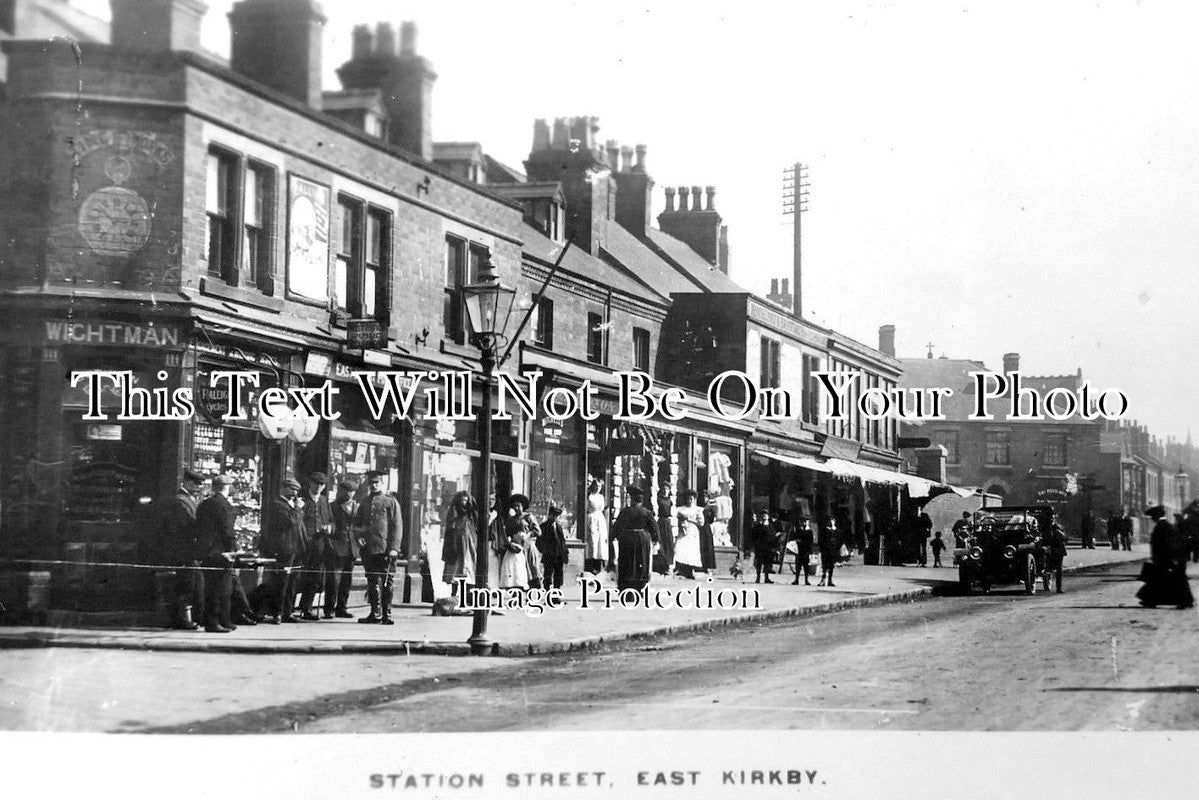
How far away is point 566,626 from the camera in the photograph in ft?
24.8

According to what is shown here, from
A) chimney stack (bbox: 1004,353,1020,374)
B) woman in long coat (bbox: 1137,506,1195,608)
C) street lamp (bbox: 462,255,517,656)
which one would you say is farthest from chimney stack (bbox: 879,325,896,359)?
street lamp (bbox: 462,255,517,656)

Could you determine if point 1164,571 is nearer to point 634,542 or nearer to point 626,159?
point 634,542

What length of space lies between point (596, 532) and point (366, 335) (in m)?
1.98

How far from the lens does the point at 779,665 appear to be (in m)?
7.96

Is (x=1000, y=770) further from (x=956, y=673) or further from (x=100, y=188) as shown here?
(x=100, y=188)

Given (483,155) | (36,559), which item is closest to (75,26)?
(483,155)

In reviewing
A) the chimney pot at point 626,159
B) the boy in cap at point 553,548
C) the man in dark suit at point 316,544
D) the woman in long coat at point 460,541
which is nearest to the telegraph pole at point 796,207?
the chimney pot at point 626,159

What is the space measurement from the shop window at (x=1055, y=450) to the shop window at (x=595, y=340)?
2.76 m

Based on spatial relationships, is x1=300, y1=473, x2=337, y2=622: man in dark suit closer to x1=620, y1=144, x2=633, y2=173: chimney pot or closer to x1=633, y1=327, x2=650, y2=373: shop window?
x1=633, y1=327, x2=650, y2=373: shop window

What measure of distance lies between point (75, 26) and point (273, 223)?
1.73 metres

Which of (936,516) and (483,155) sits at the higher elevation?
(483,155)

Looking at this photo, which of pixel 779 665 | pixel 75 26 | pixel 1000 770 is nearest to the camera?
pixel 1000 770

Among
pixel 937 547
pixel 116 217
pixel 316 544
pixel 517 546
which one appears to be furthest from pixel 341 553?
pixel 937 547

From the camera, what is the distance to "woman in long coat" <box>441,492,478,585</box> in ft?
27.5
